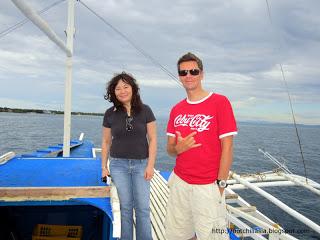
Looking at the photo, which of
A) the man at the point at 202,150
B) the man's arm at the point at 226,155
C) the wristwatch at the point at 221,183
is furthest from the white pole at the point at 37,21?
the wristwatch at the point at 221,183

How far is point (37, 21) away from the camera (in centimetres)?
615

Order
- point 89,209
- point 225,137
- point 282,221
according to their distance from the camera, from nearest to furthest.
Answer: point 225,137, point 89,209, point 282,221

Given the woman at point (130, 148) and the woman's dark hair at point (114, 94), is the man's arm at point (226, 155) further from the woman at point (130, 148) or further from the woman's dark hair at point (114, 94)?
the woman's dark hair at point (114, 94)

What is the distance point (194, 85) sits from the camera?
3377mm

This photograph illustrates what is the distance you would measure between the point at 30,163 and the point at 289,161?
3996cm

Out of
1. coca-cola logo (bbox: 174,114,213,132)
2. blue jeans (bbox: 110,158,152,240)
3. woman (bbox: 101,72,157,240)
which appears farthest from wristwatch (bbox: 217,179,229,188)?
blue jeans (bbox: 110,158,152,240)

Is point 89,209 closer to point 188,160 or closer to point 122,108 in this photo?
point 122,108

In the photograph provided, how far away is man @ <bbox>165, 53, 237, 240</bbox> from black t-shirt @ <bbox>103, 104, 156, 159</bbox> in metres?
0.88

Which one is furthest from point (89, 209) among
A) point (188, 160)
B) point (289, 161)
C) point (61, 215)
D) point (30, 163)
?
point (289, 161)

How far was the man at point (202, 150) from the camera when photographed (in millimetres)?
3197

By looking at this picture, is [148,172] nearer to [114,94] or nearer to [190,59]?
[114,94]

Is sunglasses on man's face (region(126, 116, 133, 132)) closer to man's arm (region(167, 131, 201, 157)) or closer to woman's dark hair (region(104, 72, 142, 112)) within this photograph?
woman's dark hair (region(104, 72, 142, 112))

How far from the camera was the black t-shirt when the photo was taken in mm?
4242

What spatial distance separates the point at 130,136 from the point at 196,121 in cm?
131
